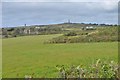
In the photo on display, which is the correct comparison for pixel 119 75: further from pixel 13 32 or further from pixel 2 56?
pixel 13 32

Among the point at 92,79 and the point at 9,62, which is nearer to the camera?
the point at 92,79

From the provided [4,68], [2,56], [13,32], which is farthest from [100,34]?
[4,68]

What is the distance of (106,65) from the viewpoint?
842 centimetres

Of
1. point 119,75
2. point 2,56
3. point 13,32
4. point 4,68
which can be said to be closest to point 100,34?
point 13,32

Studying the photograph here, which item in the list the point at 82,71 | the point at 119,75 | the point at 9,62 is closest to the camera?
the point at 119,75

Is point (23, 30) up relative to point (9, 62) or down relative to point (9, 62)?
up

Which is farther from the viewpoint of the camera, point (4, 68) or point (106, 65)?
point (4, 68)

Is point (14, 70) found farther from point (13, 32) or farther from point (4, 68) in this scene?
point (13, 32)

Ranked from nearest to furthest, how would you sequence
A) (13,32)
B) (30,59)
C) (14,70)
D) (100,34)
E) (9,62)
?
(14,70)
(9,62)
(30,59)
(100,34)
(13,32)

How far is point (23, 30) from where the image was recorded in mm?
31062

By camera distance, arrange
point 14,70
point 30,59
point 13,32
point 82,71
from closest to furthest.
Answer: point 82,71
point 14,70
point 30,59
point 13,32

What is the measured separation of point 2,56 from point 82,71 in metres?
6.90

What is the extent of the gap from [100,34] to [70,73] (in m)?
17.5

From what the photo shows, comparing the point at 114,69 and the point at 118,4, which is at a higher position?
the point at 118,4
